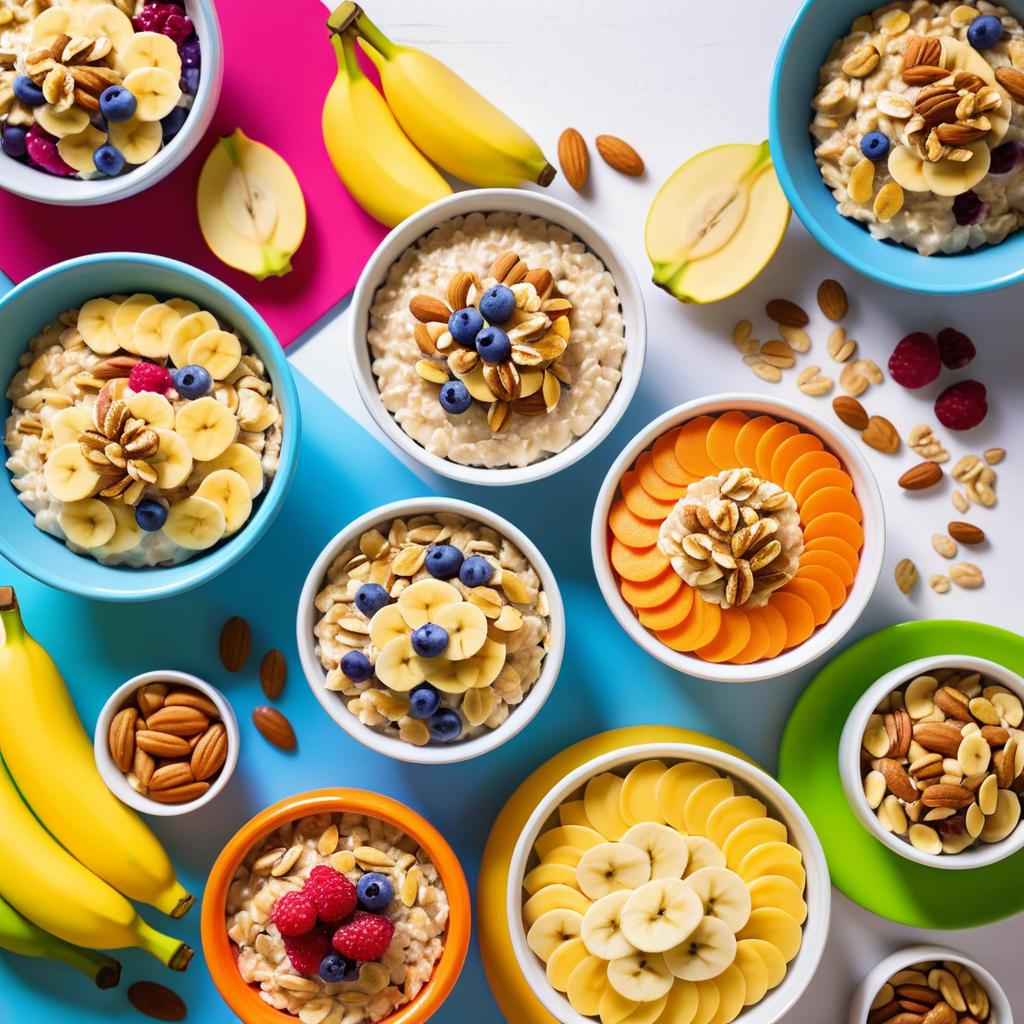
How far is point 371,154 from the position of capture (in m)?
1.73

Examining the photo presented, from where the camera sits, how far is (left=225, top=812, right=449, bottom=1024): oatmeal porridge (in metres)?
1.51

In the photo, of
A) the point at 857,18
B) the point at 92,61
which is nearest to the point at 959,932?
the point at 857,18

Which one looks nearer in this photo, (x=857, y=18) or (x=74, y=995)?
(x=857, y=18)

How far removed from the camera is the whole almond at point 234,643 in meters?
1.78

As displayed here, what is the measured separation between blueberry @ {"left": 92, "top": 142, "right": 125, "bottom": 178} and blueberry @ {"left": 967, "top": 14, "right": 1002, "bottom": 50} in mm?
1427

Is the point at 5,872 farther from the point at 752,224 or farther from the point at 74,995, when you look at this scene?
the point at 752,224

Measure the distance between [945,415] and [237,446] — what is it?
4.15 feet

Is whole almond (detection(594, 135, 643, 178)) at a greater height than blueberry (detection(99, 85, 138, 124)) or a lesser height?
lesser

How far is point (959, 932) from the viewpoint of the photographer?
71.0 inches

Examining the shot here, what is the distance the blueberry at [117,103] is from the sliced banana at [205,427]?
0.49 m

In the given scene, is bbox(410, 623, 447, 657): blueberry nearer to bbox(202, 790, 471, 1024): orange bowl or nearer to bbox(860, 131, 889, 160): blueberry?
bbox(202, 790, 471, 1024): orange bowl

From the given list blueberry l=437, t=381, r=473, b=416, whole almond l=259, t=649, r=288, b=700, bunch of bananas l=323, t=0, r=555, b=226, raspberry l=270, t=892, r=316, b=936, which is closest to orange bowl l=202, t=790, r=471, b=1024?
raspberry l=270, t=892, r=316, b=936

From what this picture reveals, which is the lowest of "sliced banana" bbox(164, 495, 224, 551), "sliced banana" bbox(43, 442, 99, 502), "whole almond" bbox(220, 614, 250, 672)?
"whole almond" bbox(220, 614, 250, 672)

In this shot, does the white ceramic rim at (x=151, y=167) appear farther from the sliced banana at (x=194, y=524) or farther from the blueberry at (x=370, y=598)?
the blueberry at (x=370, y=598)
